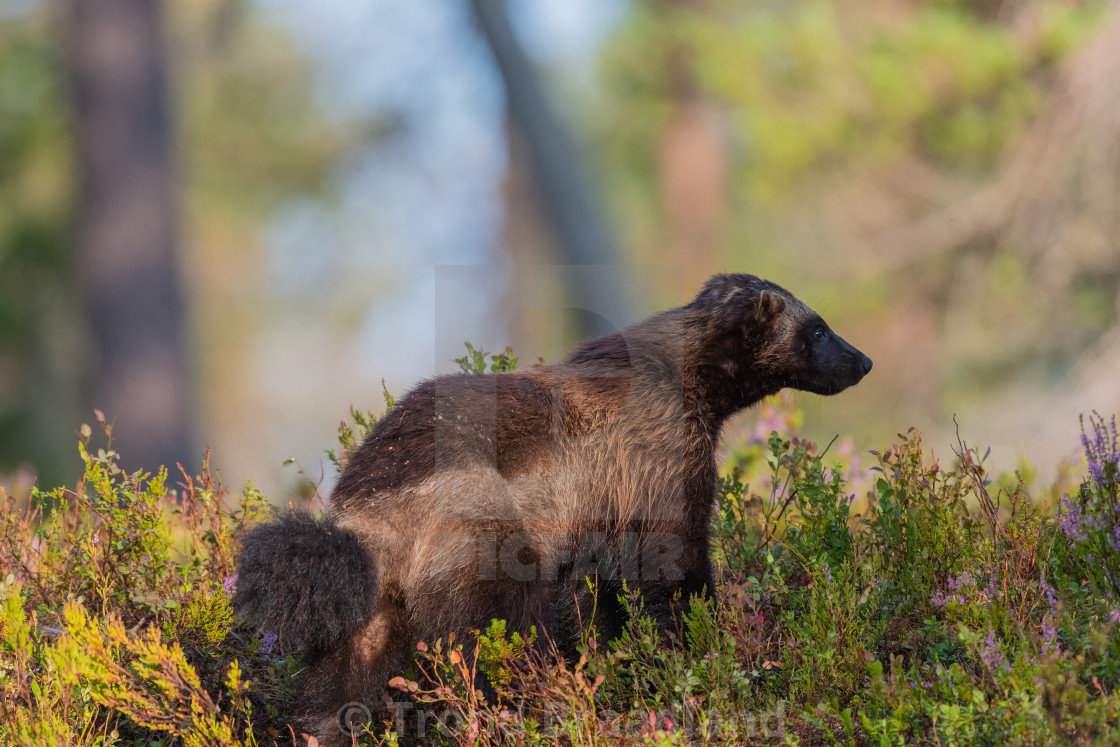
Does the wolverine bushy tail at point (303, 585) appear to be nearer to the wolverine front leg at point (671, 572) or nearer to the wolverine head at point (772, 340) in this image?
the wolverine front leg at point (671, 572)

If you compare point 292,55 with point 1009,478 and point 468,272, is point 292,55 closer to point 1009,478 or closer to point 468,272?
point 468,272

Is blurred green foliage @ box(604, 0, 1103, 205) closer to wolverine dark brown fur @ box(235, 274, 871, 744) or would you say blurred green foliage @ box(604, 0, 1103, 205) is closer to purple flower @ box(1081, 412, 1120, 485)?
wolverine dark brown fur @ box(235, 274, 871, 744)

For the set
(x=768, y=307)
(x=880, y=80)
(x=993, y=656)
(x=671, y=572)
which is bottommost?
(x=993, y=656)

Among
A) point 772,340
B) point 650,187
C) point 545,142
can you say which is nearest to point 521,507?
point 772,340

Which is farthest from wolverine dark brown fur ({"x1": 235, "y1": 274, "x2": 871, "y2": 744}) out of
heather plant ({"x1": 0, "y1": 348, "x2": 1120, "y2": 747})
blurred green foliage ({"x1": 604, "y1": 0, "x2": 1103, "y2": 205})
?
blurred green foliage ({"x1": 604, "y1": 0, "x2": 1103, "y2": 205})

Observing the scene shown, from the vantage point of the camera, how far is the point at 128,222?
10969 mm

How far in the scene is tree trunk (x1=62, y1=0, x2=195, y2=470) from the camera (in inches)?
419

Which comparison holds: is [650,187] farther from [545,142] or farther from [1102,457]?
[1102,457]

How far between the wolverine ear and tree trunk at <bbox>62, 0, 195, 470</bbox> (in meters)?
7.66

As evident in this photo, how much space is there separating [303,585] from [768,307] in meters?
2.50

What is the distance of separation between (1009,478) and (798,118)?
8.38 m

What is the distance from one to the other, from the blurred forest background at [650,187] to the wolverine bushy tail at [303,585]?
5.46ft

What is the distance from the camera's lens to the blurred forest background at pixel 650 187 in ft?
32.9

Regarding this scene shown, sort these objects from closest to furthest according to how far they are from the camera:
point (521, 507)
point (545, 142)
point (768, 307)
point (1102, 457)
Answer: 1. point (521, 507)
2. point (1102, 457)
3. point (768, 307)
4. point (545, 142)
